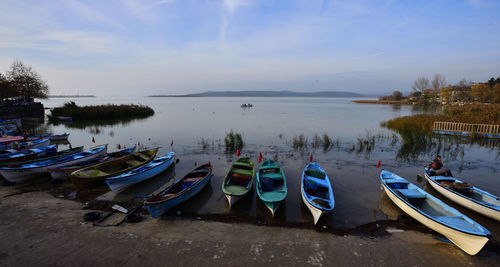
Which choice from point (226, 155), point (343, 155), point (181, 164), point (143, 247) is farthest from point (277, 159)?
point (143, 247)

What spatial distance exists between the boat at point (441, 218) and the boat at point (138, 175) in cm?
1289

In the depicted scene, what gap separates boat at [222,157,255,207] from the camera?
10.4 m

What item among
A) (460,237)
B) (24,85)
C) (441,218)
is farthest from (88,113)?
(460,237)

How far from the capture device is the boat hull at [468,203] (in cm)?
924

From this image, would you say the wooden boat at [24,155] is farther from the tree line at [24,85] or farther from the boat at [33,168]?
the tree line at [24,85]

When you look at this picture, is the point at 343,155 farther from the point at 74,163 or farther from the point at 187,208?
the point at 74,163

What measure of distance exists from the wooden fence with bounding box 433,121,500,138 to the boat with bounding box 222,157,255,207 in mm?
27882

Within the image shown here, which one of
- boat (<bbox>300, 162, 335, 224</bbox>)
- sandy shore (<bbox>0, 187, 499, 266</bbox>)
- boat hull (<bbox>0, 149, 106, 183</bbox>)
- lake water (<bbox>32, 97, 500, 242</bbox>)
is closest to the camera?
sandy shore (<bbox>0, 187, 499, 266</bbox>)

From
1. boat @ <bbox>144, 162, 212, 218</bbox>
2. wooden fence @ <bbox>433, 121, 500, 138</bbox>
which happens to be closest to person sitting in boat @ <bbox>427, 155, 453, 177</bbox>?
boat @ <bbox>144, 162, 212, 218</bbox>

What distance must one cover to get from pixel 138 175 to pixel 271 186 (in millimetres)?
7496

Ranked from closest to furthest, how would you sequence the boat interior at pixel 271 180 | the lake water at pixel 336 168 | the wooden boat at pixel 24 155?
the lake water at pixel 336 168 → the boat interior at pixel 271 180 → the wooden boat at pixel 24 155

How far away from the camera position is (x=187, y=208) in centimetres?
1080

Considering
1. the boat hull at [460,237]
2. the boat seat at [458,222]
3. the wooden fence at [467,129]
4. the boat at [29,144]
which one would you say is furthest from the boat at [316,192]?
the wooden fence at [467,129]

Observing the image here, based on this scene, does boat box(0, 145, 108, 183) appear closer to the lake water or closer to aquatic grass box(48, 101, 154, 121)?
the lake water
